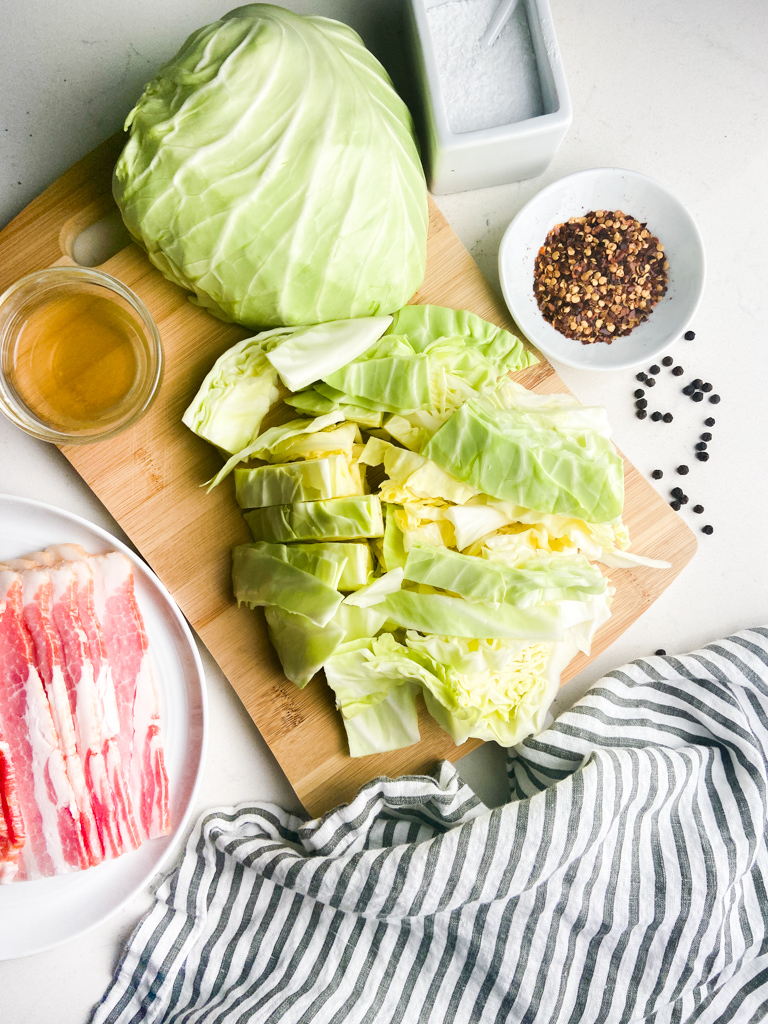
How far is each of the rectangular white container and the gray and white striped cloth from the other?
124 cm

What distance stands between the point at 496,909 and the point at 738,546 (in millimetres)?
1077

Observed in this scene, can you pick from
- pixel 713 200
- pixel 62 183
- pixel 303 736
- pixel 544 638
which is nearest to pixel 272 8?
pixel 62 183

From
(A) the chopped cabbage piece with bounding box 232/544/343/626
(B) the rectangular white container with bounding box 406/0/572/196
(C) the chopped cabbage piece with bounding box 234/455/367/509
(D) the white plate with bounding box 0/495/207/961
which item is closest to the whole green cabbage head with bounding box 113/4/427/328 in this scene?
(B) the rectangular white container with bounding box 406/0/572/196

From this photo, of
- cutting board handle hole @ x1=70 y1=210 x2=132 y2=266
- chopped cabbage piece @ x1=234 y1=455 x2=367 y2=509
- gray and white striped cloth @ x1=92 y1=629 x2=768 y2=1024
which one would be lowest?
gray and white striped cloth @ x1=92 y1=629 x2=768 y2=1024

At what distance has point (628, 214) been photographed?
1.87m

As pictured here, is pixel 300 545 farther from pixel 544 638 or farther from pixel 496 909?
pixel 496 909

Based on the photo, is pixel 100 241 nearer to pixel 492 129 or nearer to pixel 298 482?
pixel 298 482

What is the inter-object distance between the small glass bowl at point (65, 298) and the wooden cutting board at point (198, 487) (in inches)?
2.4

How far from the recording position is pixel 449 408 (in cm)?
164

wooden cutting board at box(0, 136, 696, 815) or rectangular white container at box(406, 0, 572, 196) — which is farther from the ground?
rectangular white container at box(406, 0, 572, 196)

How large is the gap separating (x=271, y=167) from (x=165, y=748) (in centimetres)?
125

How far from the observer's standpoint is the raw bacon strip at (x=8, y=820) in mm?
1609

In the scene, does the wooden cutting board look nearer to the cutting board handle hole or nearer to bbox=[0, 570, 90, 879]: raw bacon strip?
the cutting board handle hole

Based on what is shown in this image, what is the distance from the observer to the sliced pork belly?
1.68 metres
